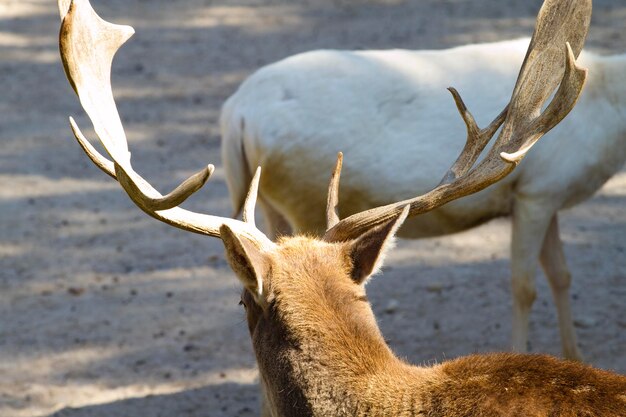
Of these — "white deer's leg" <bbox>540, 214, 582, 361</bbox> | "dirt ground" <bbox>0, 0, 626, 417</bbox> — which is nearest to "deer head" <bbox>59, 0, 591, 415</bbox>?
"dirt ground" <bbox>0, 0, 626, 417</bbox>

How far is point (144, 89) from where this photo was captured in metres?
8.63

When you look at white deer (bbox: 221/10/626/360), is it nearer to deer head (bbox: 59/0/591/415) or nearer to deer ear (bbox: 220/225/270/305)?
deer head (bbox: 59/0/591/415)

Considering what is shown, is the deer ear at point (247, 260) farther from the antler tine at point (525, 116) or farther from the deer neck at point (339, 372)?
the antler tine at point (525, 116)

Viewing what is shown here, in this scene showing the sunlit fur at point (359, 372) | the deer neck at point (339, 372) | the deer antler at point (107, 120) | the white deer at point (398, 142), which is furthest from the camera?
the white deer at point (398, 142)

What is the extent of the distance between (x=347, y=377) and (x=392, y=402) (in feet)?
0.45

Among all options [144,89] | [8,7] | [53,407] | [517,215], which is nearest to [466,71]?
[517,215]

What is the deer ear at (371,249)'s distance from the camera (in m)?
2.96

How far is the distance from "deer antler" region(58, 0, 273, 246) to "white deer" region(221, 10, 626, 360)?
1.52m

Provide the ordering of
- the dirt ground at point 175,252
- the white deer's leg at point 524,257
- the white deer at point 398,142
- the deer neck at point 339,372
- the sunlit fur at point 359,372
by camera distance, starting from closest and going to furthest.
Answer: the sunlit fur at point 359,372 < the deer neck at point 339,372 < the white deer at point 398,142 < the white deer's leg at point 524,257 < the dirt ground at point 175,252

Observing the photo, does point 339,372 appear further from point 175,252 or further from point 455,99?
point 175,252

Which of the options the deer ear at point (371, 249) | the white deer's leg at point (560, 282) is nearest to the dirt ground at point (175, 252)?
the white deer's leg at point (560, 282)

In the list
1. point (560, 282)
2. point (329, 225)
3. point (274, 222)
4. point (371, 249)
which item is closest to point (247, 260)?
point (371, 249)

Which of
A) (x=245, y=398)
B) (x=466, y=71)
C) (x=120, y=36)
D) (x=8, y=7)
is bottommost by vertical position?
(x=8, y=7)

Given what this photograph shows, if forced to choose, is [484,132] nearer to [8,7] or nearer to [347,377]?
[347,377]
